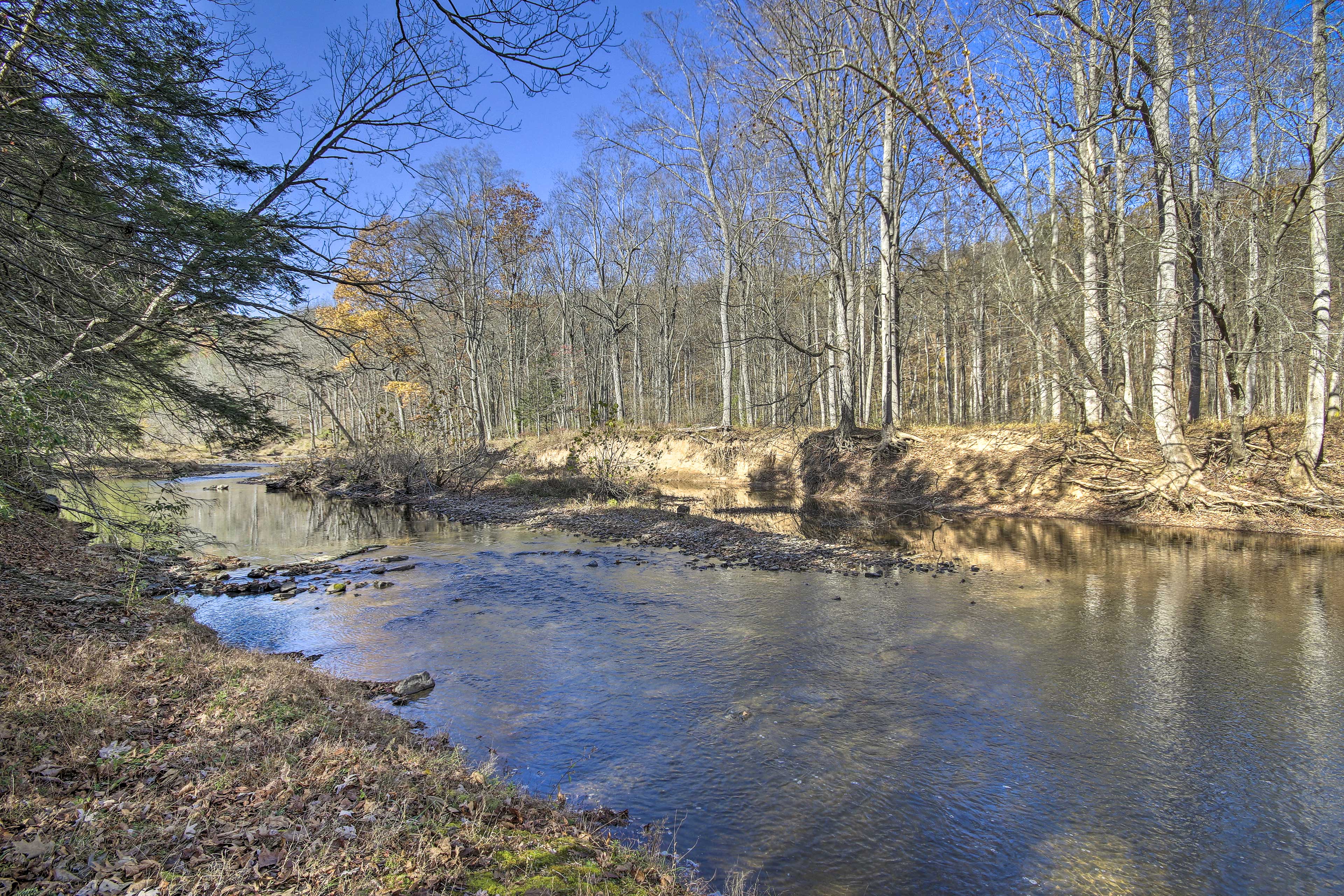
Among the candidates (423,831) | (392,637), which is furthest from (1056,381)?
(423,831)

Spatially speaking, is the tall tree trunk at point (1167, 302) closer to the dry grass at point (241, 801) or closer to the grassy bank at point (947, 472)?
the grassy bank at point (947, 472)

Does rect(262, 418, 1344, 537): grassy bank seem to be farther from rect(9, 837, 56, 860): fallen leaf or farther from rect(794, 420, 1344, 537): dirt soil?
rect(9, 837, 56, 860): fallen leaf

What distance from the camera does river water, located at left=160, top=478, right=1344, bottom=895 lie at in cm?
436

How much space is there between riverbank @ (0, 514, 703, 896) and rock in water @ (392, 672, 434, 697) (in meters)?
0.97

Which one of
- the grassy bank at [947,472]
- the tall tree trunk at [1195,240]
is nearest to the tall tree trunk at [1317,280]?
the grassy bank at [947,472]

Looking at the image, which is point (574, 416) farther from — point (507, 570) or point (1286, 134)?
point (1286, 134)

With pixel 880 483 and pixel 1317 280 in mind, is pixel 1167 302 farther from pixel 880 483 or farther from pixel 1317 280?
pixel 880 483

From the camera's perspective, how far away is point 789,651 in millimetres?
7988

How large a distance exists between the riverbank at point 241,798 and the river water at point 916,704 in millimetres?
937

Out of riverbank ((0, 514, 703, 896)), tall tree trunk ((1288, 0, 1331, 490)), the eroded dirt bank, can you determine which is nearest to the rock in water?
riverbank ((0, 514, 703, 896))

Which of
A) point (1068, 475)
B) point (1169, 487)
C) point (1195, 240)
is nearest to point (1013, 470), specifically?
point (1068, 475)

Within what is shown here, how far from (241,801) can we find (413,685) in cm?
345

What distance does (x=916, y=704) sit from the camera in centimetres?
648

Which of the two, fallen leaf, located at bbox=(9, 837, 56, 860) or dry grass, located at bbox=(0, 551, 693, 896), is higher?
fallen leaf, located at bbox=(9, 837, 56, 860)
